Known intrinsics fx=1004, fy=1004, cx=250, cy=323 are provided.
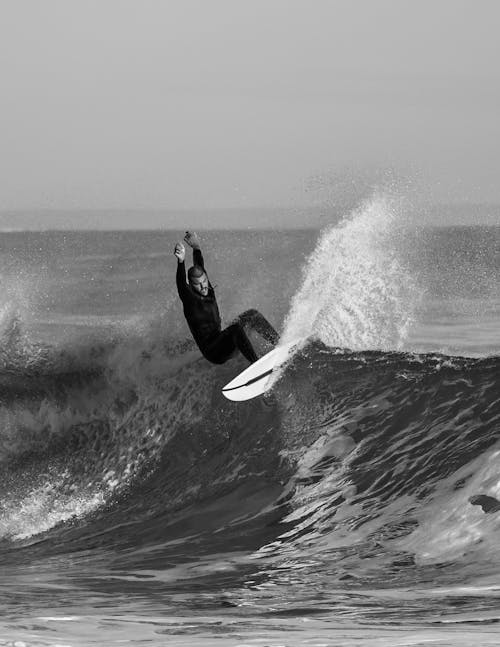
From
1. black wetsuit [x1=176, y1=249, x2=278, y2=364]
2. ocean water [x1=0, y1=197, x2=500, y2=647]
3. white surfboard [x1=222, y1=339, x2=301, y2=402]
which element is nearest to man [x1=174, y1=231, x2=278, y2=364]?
black wetsuit [x1=176, y1=249, x2=278, y2=364]

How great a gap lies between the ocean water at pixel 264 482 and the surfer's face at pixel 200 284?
1.76 metres

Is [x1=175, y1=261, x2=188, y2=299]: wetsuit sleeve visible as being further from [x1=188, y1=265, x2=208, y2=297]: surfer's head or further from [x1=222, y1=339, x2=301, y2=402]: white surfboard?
[x1=222, y1=339, x2=301, y2=402]: white surfboard

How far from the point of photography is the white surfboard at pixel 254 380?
11.0 m

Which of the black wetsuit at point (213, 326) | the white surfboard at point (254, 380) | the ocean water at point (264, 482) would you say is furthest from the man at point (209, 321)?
the ocean water at point (264, 482)

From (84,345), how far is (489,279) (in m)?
32.2

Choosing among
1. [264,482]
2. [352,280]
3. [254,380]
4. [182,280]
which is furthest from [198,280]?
[352,280]

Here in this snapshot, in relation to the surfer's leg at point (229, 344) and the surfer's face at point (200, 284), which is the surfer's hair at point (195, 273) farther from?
the surfer's leg at point (229, 344)

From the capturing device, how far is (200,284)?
1052 centimetres

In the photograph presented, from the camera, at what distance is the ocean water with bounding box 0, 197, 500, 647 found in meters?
6.20

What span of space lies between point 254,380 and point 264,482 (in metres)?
1.40

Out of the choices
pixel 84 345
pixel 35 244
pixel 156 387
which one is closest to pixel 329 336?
pixel 156 387

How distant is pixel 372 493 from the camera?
29.2 ft

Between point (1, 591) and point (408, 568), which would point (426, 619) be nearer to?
point (408, 568)

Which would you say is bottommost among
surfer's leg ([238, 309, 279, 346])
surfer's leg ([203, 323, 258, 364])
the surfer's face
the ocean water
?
the ocean water
